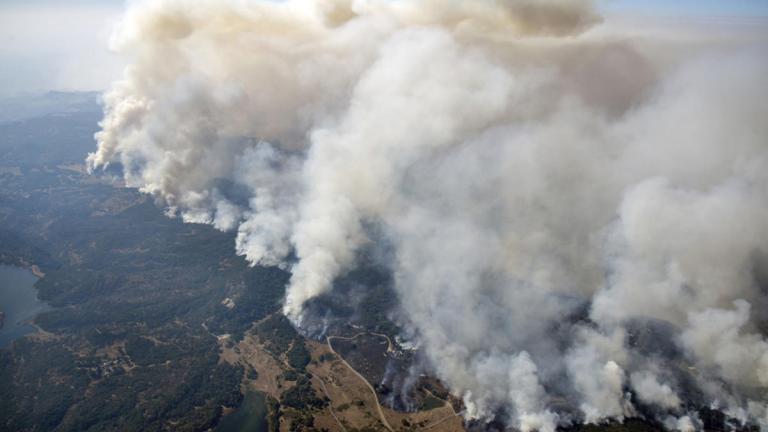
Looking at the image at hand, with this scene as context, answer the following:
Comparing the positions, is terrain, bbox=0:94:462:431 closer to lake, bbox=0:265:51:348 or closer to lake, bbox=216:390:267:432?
lake, bbox=216:390:267:432

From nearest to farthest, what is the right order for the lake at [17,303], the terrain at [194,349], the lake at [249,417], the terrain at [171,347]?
the lake at [249,417], the terrain at [194,349], the terrain at [171,347], the lake at [17,303]

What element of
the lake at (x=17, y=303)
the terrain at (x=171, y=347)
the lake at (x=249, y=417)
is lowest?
the lake at (x=17, y=303)

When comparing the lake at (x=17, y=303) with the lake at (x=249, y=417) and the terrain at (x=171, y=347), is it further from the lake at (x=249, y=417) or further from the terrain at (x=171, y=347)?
the lake at (x=249, y=417)

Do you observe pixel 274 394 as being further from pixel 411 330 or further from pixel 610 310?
pixel 610 310

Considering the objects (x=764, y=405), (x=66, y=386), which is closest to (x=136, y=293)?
(x=66, y=386)

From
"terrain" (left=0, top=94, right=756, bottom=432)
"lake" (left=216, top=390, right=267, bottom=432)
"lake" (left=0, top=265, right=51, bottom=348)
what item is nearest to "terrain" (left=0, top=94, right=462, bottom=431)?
"terrain" (left=0, top=94, right=756, bottom=432)

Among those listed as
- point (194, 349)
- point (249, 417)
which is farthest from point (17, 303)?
point (249, 417)

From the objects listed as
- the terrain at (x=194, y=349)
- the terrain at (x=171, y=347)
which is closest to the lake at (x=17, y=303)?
the terrain at (x=194, y=349)
